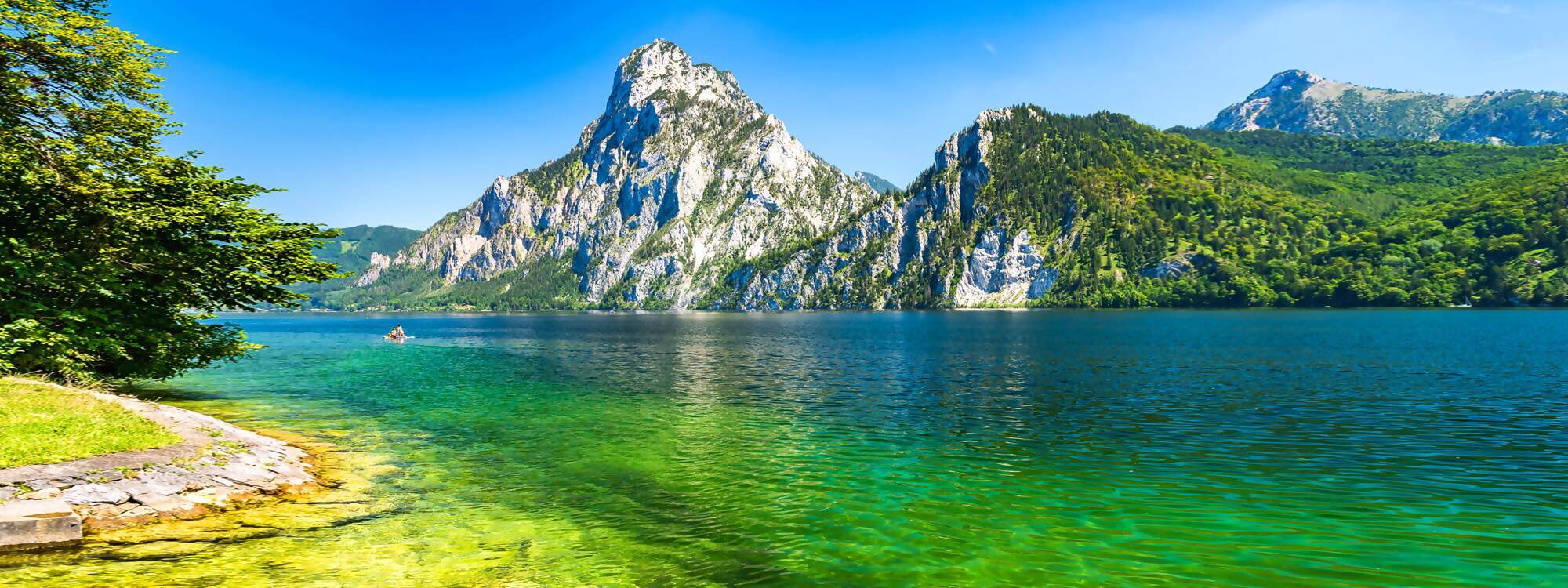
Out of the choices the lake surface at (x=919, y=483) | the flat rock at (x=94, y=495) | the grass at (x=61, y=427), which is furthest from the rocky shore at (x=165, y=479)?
the lake surface at (x=919, y=483)

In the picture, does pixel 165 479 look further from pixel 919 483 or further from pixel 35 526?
pixel 919 483

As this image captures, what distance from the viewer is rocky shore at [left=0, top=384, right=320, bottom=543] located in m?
17.0

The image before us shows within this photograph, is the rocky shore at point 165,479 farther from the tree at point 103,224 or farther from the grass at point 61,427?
the tree at point 103,224

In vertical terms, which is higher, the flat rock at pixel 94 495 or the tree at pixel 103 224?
the tree at pixel 103 224

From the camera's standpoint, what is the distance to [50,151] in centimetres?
2916

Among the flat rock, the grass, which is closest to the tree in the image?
the grass

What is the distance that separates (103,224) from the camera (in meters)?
30.5

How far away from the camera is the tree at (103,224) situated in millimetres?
28391

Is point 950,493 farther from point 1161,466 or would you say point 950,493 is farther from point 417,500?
point 417,500

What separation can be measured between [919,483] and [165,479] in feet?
75.9

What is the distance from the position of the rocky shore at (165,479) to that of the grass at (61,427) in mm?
405

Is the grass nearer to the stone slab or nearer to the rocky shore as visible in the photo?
the rocky shore

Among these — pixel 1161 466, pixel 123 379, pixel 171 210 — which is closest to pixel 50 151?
pixel 171 210

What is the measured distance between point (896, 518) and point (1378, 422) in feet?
100
